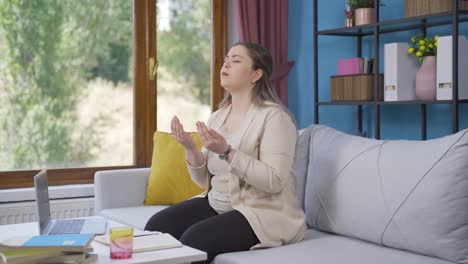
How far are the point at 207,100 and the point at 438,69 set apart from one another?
1758mm

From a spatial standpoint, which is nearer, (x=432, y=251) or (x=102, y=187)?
(x=432, y=251)

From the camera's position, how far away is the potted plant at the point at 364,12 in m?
3.50

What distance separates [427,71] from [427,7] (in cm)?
31

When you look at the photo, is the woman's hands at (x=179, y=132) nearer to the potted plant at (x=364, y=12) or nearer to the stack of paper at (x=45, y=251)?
the stack of paper at (x=45, y=251)

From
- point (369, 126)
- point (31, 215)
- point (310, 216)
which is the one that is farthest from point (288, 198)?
point (31, 215)

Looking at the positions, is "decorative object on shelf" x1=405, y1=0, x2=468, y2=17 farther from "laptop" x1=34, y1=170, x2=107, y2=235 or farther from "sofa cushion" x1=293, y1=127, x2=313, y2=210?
"laptop" x1=34, y1=170, x2=107, y2=235

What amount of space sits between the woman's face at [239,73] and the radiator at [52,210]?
1461 mm

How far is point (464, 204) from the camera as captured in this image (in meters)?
2.15

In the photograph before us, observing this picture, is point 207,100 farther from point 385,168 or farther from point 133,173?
point 385,168

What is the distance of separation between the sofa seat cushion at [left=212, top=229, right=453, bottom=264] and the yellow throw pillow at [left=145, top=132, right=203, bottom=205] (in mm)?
1091

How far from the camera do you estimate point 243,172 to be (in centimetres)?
236

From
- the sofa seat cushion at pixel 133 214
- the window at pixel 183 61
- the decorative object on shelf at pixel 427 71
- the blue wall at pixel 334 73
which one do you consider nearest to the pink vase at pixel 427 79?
the decorative object on shelf at pixel 427 71

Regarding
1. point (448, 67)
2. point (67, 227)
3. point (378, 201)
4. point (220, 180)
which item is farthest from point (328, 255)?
point (448, 67)

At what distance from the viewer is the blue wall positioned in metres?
3.39
